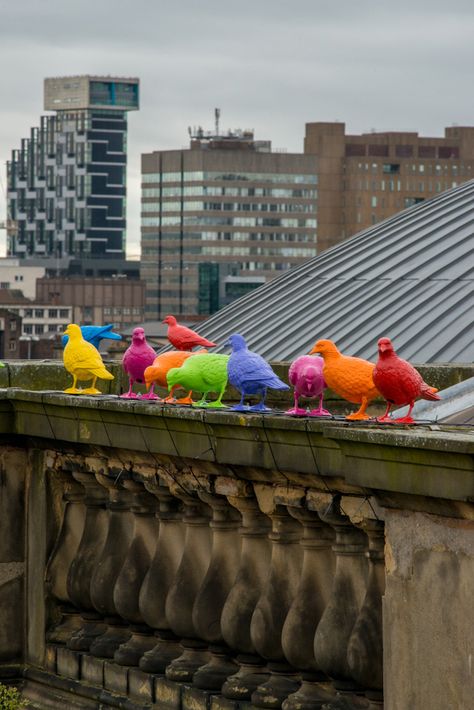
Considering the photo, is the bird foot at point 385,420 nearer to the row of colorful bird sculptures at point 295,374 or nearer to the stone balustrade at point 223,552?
the row of colorful bird sculptures at point 295,374

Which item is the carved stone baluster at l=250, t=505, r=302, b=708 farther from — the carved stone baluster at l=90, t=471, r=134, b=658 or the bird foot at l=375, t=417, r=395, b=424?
the carved stone baluster at l=90, t=471, r=134, b=658

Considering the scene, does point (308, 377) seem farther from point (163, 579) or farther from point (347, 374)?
point (163, 579)

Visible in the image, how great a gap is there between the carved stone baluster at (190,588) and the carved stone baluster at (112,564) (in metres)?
1.52

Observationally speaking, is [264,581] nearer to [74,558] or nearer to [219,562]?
[219,562]

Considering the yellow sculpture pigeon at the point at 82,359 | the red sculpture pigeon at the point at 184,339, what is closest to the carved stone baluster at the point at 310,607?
the yellow sculpture pigeon at the point at 82,359

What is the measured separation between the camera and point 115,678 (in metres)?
19.3

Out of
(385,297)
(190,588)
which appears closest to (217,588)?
(190,588)

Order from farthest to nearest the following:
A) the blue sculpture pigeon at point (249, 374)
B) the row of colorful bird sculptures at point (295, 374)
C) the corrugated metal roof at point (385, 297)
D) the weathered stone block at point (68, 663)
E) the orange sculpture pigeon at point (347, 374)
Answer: the corrugated metal roof at point (385, 297) → the weathered stone block at point (68, 663) → the blue sculpture pigeon at point (249, 374) → the orange sculpture pigeon at point (347, 374) → the row of colorful bird sculptures at point (295, 374)

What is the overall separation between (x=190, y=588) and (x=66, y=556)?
3216 millimetres

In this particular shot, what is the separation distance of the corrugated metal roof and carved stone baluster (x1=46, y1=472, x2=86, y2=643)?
10633 millimetres

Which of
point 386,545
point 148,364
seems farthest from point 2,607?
point 386,545

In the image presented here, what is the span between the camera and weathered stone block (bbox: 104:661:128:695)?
1912 centimetres

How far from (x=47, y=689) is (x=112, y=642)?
3.98 feet

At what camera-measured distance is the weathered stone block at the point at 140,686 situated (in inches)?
733
